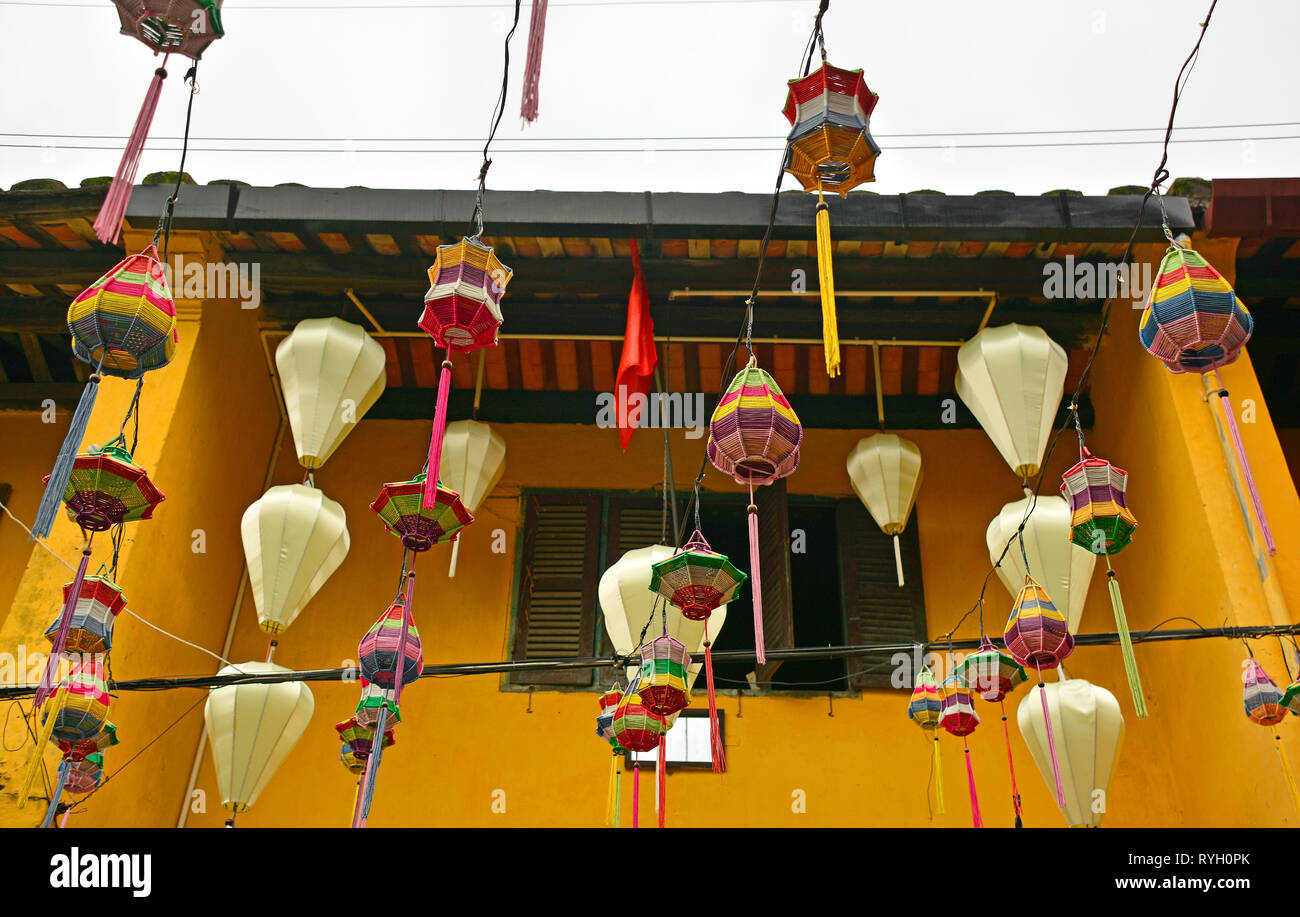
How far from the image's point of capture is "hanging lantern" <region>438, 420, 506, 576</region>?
25.0 feet

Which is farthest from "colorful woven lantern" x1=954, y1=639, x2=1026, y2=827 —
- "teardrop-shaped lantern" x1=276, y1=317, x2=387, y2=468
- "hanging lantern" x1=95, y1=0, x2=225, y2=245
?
"hanging lantern" x1=95, y1=0, x2=225, y2=245

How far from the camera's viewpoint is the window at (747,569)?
8039 mm

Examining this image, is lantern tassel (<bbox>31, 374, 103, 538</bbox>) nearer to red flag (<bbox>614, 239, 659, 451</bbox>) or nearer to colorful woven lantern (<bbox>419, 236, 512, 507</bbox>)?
colorful woven lantern (<bbox>419, 236, 512, 507</bbox>)

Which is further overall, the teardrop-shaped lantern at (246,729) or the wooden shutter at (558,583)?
the wooden shutter at (558,583)

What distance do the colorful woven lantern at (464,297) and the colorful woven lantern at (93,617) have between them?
213cm

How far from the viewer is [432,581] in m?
8.34

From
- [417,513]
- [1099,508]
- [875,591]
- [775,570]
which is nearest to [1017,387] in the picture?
[1099,508]

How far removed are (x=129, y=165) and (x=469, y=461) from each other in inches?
144

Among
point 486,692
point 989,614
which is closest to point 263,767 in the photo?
point 486,692

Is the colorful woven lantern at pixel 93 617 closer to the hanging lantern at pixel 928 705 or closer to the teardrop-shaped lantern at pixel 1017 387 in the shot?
the hanging lantern at pixel 928 705

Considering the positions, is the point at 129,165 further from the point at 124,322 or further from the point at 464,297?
the point at 464,297

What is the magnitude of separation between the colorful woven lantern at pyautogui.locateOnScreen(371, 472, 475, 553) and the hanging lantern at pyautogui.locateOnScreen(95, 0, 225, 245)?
1716 mm

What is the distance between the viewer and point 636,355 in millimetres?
7070

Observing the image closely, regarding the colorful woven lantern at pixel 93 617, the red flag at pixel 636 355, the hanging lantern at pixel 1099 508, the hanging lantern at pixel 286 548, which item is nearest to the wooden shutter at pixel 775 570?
the red flag at pixel 636 355
